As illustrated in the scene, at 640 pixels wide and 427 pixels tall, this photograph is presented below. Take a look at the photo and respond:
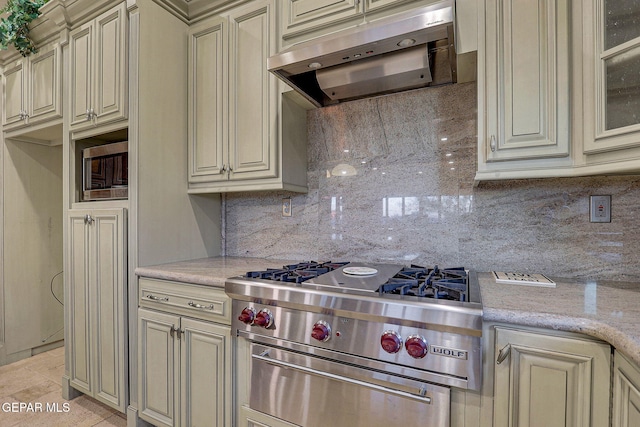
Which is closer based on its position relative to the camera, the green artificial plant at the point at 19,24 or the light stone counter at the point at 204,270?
the light stone counter at the point at 204,270

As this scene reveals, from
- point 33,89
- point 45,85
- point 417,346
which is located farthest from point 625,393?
point 33,89

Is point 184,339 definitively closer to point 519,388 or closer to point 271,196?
point 271,196

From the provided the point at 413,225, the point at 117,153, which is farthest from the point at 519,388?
the point at 117,153

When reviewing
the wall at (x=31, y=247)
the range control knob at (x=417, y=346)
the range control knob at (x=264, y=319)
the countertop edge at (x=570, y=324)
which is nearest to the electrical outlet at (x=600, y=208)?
the countertop edge at (x=570, y=324)

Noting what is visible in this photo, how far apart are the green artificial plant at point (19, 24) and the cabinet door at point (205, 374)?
2.44 m

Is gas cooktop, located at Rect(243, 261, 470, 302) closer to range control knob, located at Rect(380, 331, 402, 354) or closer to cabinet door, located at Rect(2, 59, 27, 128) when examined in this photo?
range control knob, located at Rect(380, 331, 402, 354)

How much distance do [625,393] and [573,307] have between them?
0.80ft

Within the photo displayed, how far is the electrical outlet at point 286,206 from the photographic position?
2120mm

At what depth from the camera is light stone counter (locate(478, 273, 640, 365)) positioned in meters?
0.81

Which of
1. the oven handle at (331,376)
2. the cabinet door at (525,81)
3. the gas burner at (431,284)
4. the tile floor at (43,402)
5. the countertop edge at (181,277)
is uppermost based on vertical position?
the cabinet door at (525,81)

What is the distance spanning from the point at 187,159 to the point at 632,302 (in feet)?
7.41

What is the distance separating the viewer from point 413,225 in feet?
5.75

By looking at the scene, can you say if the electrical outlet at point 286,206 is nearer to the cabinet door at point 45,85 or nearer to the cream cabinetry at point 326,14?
the cream cabinetry at point 326,14

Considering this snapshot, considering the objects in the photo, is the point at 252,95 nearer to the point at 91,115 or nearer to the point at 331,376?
the point at 91,115
